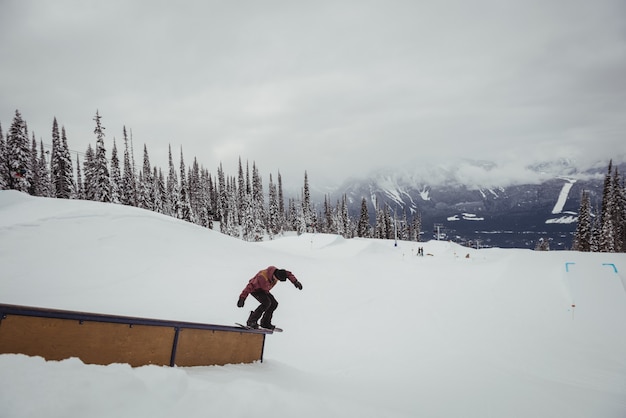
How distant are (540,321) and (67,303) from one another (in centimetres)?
2038

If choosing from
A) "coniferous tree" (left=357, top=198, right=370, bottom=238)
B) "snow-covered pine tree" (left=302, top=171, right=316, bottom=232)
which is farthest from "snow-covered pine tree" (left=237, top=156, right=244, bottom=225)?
"coniferous tree" (left=357, top=198, right=370, bottom=238)

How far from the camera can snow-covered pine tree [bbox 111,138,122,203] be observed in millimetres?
46500

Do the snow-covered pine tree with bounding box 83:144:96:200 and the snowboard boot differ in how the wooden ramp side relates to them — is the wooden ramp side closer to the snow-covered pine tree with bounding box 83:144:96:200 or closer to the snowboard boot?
the snowboard boot

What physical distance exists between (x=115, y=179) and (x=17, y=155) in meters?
12.3

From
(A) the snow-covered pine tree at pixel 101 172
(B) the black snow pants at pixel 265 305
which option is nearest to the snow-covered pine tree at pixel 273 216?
(A) the snow-covered pine tree at pixel 101 172

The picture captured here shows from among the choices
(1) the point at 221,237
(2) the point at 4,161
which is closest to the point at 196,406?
(1) the point at 221,237

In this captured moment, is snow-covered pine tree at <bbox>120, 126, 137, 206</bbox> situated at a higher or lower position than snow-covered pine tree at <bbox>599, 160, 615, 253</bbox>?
higher

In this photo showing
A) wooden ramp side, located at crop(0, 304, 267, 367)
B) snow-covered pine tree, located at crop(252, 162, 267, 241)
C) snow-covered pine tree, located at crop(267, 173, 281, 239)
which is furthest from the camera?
snow-covered pine tree, located at crop(267, 173, 281, 239)

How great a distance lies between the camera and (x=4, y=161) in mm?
40656

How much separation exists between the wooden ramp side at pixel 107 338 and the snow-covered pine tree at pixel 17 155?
→ 5100 cm

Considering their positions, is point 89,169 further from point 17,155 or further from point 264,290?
point 264,290

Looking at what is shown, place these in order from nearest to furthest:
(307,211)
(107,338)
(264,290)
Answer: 1. (107,338)
2. (264,290)
3. (307,211)

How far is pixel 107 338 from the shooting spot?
4402 millimetres

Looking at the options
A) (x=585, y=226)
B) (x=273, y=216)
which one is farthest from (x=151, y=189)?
(x=585, y=226)
